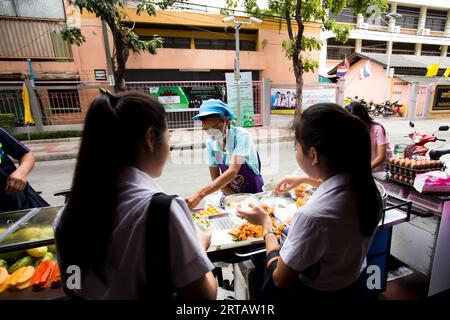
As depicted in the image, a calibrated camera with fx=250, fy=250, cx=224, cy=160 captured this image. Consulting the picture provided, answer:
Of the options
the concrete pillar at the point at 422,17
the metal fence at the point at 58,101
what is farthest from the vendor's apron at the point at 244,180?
the concrete pillar at the point at 422,17

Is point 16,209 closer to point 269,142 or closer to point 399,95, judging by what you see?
point 269,142

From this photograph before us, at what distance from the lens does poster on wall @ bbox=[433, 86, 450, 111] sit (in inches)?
540

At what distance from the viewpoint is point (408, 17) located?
2131 centimetres

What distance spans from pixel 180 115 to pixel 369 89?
44.2ft

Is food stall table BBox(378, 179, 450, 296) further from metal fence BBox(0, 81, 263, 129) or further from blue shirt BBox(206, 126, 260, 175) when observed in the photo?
metal fence BBox(0, 81, 263, 129)

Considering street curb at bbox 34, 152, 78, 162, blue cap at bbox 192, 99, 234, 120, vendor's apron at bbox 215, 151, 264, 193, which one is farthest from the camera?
street curb at bbox 34, 152, 78, 162

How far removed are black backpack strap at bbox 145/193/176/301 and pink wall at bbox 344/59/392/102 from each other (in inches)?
723

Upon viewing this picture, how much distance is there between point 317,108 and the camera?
0.99 metres

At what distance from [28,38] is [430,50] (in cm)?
2991

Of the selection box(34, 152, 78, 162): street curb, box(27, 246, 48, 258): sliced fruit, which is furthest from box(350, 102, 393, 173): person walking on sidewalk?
box(34, 152, 78, 162): street curb

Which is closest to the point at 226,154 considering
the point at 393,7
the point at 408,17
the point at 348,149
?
the point at 348,149

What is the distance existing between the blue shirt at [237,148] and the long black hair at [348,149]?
1.15m

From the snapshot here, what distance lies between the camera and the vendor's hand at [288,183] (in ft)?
6.39

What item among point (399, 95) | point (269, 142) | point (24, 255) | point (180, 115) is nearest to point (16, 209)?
point (24, 255)
